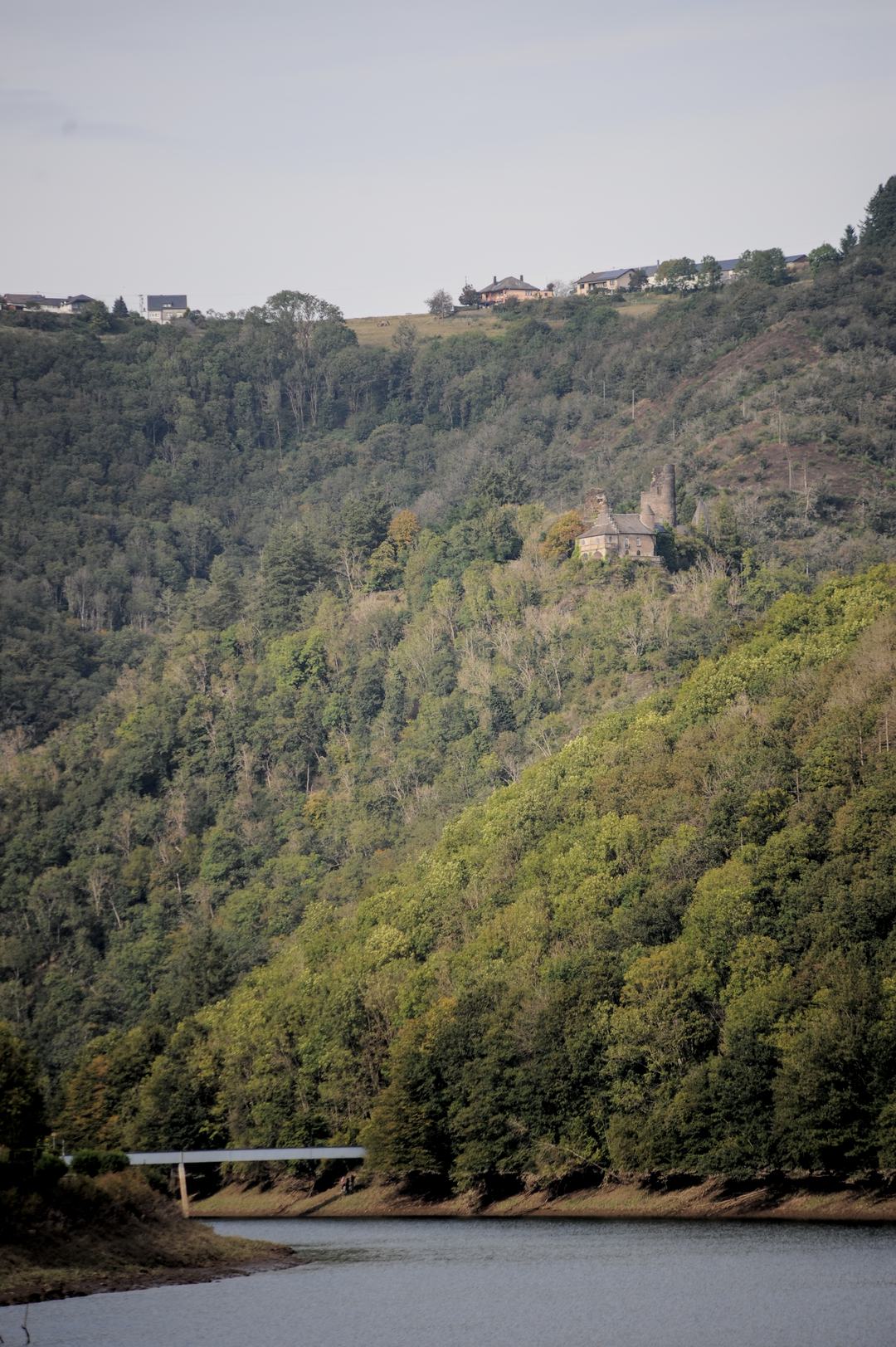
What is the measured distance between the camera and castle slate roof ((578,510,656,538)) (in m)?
187

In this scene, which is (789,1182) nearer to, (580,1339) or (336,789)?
(580,1339)

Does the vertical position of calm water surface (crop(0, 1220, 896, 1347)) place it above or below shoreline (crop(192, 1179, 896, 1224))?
above

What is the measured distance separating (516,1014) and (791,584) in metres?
81.9

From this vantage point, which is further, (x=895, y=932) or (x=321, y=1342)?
(x=895, y=932)

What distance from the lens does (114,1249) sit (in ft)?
244

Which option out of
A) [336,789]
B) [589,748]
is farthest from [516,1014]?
[336,789]

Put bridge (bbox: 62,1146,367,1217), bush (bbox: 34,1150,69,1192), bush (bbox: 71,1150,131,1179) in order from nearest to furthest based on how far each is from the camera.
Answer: bush (bbox: 34,1150,69,1192) → bush (bbox: 71,1150,131,1179) → bridge (bbox: 62,1146,367,1217)

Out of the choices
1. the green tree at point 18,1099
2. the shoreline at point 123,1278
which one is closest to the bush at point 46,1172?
the green tree at point 18,1099

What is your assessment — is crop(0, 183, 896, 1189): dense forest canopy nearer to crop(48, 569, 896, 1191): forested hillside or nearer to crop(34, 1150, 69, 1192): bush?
crop(48, 569, 896, 1191): forested hillside

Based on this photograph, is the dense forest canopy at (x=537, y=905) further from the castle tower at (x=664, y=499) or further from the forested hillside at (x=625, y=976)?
the castle tower at (x=664, y=499)

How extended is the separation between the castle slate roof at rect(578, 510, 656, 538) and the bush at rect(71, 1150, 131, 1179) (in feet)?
357

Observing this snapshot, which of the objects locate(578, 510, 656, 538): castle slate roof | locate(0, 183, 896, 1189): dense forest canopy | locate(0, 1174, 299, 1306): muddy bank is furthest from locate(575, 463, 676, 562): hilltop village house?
locate(0, 1174, 299, 1306): muddy bank

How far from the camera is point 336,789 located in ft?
634

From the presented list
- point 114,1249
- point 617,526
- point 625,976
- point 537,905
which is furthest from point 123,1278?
point 617,526
